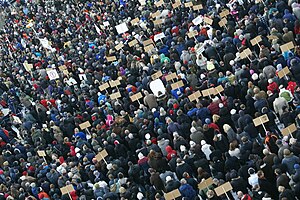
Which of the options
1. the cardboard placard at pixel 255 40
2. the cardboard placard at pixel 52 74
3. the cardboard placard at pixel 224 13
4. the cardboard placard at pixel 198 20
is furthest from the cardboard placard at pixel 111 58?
the cardboard placard at pixel 255 40

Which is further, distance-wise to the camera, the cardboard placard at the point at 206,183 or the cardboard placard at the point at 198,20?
the cardboard placard at the point at 198,20

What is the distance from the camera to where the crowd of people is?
17.8 meters

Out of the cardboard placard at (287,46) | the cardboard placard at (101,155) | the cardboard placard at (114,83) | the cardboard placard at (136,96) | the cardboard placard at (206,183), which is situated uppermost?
the cardboard placard at (114,83)

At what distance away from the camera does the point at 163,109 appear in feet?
71.6

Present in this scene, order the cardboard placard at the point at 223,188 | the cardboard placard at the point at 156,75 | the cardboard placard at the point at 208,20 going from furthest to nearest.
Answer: the cardboard placard at the point at 208,20
the cardboard placard at the point at 156,75
the cardboard placard at the point at 223,188

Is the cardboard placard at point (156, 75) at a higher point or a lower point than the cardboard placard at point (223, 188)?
higher

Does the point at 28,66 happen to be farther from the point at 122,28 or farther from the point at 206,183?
the point at 206,183

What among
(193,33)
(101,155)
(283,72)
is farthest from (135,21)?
(283,72)

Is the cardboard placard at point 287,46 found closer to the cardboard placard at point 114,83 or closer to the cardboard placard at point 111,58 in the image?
the cardboard placard at point 114,83

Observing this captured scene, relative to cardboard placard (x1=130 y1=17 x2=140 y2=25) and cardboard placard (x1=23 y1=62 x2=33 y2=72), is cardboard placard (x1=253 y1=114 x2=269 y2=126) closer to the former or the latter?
cardboard placard (x1=130 y1=17 x2=140 y2=25)

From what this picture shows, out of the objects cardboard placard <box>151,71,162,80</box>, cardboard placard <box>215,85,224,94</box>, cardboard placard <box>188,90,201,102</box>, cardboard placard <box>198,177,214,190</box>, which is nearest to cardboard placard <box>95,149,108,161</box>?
cardboard placard <box>188,90,201,102</box>

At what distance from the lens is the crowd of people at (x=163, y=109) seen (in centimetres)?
1780

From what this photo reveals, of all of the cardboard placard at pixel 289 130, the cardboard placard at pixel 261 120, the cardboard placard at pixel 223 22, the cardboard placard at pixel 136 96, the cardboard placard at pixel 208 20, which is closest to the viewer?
the cardboard placard at pixel 289 130

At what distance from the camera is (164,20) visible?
29.4 meters
